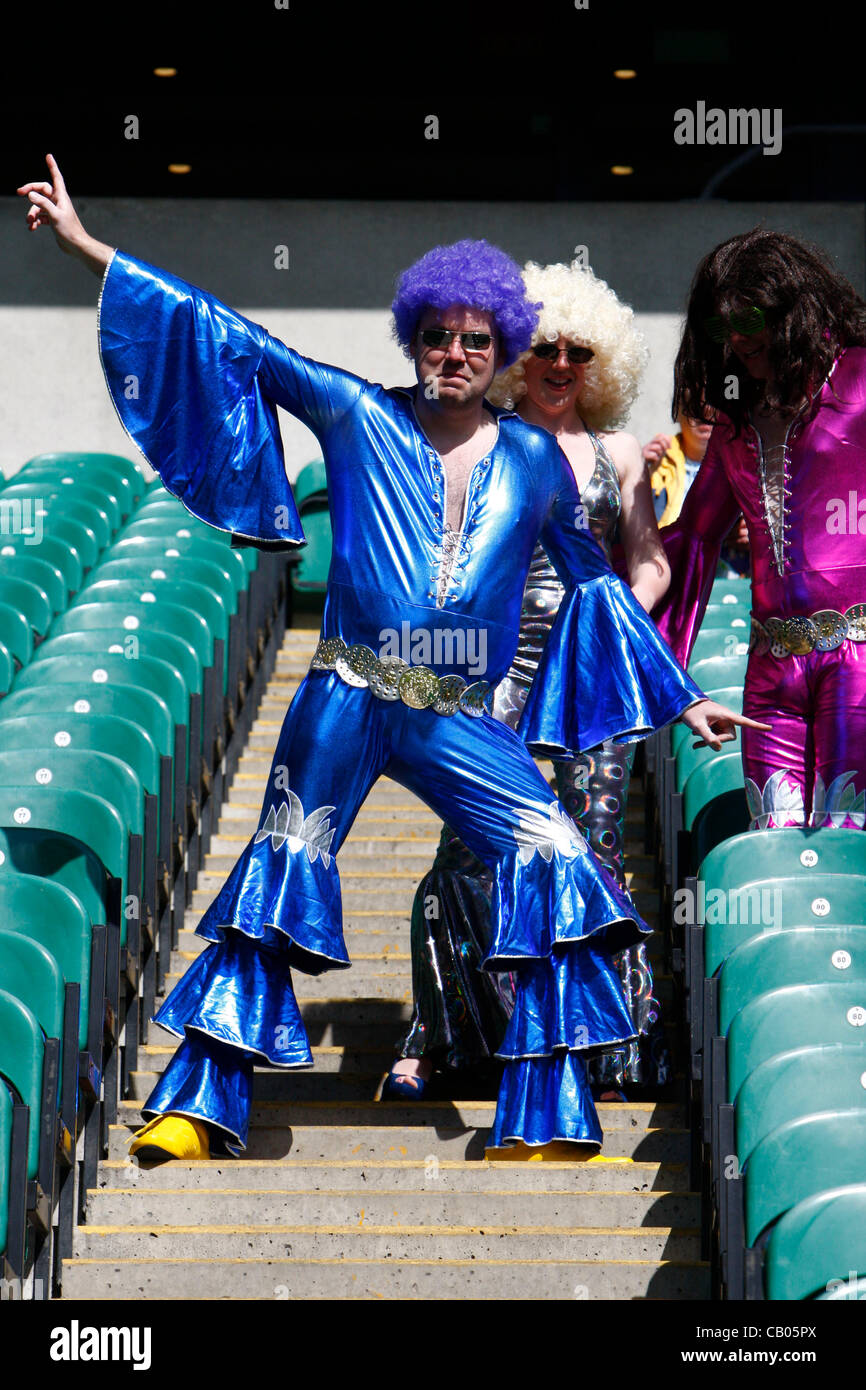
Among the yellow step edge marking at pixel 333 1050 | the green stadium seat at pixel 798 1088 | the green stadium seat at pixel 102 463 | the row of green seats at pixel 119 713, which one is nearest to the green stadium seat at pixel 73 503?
the row of green seats at pixel 119 713

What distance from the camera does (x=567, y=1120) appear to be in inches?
148

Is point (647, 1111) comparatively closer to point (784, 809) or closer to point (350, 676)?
point (784, 809)

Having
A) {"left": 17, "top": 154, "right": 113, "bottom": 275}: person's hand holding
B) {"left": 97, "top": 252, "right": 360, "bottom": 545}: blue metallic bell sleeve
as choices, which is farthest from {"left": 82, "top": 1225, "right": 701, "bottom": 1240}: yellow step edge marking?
{"left": 17, "top": 154, "right": 113, "bottom": 275}: person's hand holding

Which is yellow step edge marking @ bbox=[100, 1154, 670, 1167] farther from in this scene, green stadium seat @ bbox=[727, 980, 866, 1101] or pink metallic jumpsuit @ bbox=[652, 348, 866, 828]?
pink metallic jumpsuit @ bbox=[652, 348, 866, 828]

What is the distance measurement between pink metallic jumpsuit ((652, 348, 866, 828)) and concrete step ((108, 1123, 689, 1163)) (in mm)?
703

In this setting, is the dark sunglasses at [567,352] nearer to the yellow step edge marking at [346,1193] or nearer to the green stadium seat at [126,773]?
the green stadium seat at [126,773]

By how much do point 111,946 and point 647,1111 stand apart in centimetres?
117

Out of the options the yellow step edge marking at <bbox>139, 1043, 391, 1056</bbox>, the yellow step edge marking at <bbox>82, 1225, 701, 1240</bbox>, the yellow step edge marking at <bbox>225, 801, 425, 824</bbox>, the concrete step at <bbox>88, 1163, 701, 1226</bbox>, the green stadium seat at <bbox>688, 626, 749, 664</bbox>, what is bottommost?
the yellow step edge marking at <bbox>82, 1225, 701, 1240</bbox>

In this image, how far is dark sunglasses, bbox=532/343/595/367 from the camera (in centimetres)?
454

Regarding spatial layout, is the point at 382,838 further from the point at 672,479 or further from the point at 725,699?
the point at 672,479

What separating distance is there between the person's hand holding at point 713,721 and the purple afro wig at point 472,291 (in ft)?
2.72

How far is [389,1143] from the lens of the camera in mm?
3936

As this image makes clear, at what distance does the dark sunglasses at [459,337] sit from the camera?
390 centimetres
